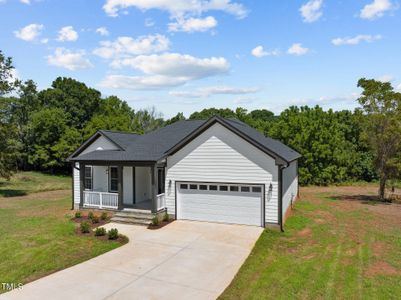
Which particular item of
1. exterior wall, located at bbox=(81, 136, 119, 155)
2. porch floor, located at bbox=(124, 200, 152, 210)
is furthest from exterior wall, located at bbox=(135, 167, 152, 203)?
exterior wall, located at bbox=(81, 136, 119, 155)

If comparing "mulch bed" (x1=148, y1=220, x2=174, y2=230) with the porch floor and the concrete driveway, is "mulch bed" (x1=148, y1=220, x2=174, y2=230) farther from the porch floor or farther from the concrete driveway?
the porch floor

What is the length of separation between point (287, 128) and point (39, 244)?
26766mm

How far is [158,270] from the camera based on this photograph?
9.69 m

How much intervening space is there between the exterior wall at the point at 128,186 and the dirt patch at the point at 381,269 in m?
12.4

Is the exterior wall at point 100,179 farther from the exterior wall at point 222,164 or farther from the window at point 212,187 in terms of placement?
the window at point 212,187

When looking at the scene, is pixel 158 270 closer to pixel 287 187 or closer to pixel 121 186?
pixel 121 186

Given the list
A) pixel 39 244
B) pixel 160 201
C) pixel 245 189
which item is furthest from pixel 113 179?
pixel 245 189

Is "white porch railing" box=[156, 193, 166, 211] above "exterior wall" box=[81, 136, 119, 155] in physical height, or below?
below

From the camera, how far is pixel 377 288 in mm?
8297

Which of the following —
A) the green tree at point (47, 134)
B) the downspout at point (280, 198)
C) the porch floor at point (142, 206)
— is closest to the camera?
the downspout at point (280, 198)

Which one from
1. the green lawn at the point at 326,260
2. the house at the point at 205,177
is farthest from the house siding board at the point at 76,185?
the green lawn at the point at 326,260

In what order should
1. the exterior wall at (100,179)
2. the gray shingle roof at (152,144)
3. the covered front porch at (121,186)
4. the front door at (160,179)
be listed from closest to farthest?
1. the gray shingle roof at (152,144)
2. the covered front porch at (121,186)
3. the front door at (160,179)
4. the exterior wall at (100,179)

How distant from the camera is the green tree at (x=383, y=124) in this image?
827 inches

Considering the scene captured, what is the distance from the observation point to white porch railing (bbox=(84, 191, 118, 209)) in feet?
57.8
